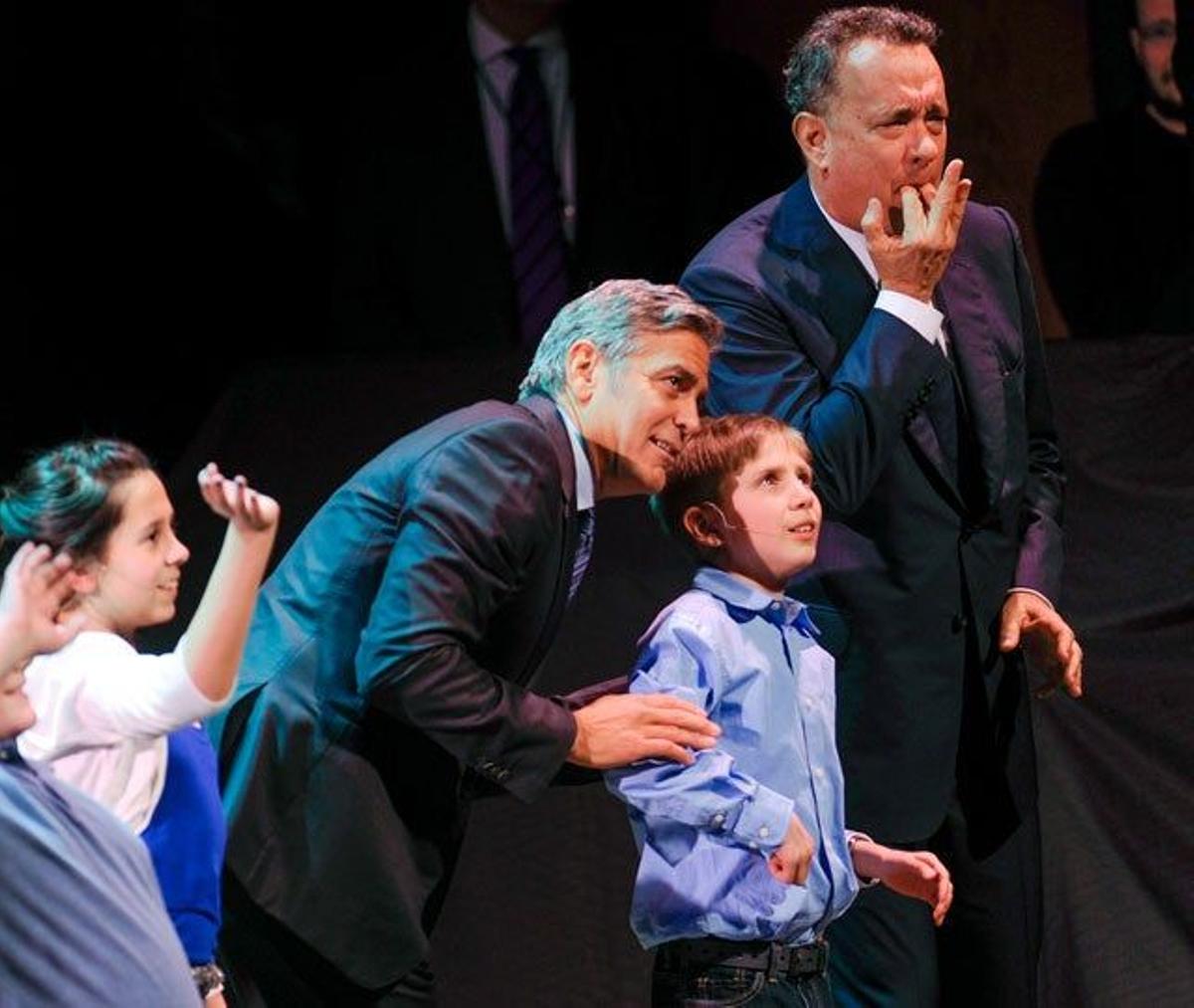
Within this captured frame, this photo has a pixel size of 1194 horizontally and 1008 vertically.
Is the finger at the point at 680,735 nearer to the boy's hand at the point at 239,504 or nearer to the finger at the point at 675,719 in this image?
the finger at the point at 675,719

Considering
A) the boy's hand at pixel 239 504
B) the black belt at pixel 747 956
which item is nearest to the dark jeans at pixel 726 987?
the black belt at pixel 747 956

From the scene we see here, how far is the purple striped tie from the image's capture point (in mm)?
4469

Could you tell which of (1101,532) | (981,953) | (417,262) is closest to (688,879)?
(981,953)

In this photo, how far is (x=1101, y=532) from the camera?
163 inches

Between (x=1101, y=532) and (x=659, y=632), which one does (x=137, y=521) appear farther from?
(x=1101, y=532)

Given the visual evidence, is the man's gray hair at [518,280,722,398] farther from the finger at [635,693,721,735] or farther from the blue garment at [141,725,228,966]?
the blue garment at [141,725,228,966]

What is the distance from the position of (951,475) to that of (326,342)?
1.92 metres

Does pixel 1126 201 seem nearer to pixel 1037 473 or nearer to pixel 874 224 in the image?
pixel 1037 473

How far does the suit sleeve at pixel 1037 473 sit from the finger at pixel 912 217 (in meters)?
0.30

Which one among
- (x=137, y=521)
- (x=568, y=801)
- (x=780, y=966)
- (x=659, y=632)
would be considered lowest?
(x=568, y=801)

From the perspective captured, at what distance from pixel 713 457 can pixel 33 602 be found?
0.86 metres

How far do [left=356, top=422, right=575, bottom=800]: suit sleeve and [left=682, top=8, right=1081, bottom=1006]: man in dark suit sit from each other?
1.41ft

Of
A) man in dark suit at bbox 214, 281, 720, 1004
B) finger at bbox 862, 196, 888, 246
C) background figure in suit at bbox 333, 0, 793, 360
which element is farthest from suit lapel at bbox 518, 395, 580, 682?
background figure in suit at bbox 333, 0, 793, 360

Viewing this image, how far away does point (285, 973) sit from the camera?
2.71 meters
